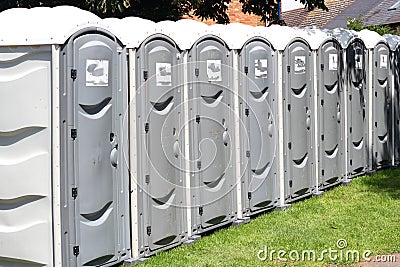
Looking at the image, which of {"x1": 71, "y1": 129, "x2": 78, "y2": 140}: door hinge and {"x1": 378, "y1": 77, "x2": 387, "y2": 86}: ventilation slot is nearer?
{"x1": 71, "y1": 129, "x2": 78, "y2": 140}: door hinge

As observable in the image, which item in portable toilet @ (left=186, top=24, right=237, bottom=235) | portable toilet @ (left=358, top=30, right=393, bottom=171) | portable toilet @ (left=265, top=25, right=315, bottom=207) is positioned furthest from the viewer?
portable toilet @ (left=358, top=30, right=393, bottom=171)

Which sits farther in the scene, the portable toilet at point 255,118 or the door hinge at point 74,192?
the portable toilet at point 255,118

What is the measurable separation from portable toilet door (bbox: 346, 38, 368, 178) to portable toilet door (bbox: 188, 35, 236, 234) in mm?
3014

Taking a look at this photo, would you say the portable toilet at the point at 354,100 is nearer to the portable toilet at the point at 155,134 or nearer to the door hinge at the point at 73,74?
the portable toilet at the point at 155,134

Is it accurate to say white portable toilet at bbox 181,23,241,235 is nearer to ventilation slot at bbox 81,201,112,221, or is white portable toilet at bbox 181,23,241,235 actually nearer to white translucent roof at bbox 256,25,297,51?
white translucent roof at bbox 256,25,297,51

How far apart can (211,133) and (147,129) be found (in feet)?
3.57

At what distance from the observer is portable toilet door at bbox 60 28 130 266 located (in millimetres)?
5645

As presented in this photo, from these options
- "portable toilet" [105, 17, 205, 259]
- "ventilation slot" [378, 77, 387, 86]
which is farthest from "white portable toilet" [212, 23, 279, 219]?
"ventilation slot" [378, 77, 387, 86]

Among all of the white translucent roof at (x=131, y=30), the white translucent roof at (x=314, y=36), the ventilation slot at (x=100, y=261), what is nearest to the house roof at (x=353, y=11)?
the white translucent roof at (x=314, y=36)

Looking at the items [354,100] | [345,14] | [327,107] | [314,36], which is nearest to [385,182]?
[354,100]

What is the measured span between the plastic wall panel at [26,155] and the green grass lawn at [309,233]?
1.20m

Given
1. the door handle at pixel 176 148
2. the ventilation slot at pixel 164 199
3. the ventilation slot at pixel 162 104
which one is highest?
the ventilation slot at pixel 162 104

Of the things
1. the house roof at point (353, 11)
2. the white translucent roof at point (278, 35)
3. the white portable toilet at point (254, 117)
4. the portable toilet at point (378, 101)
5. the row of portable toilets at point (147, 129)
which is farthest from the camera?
the house roof at point (353, 11)
